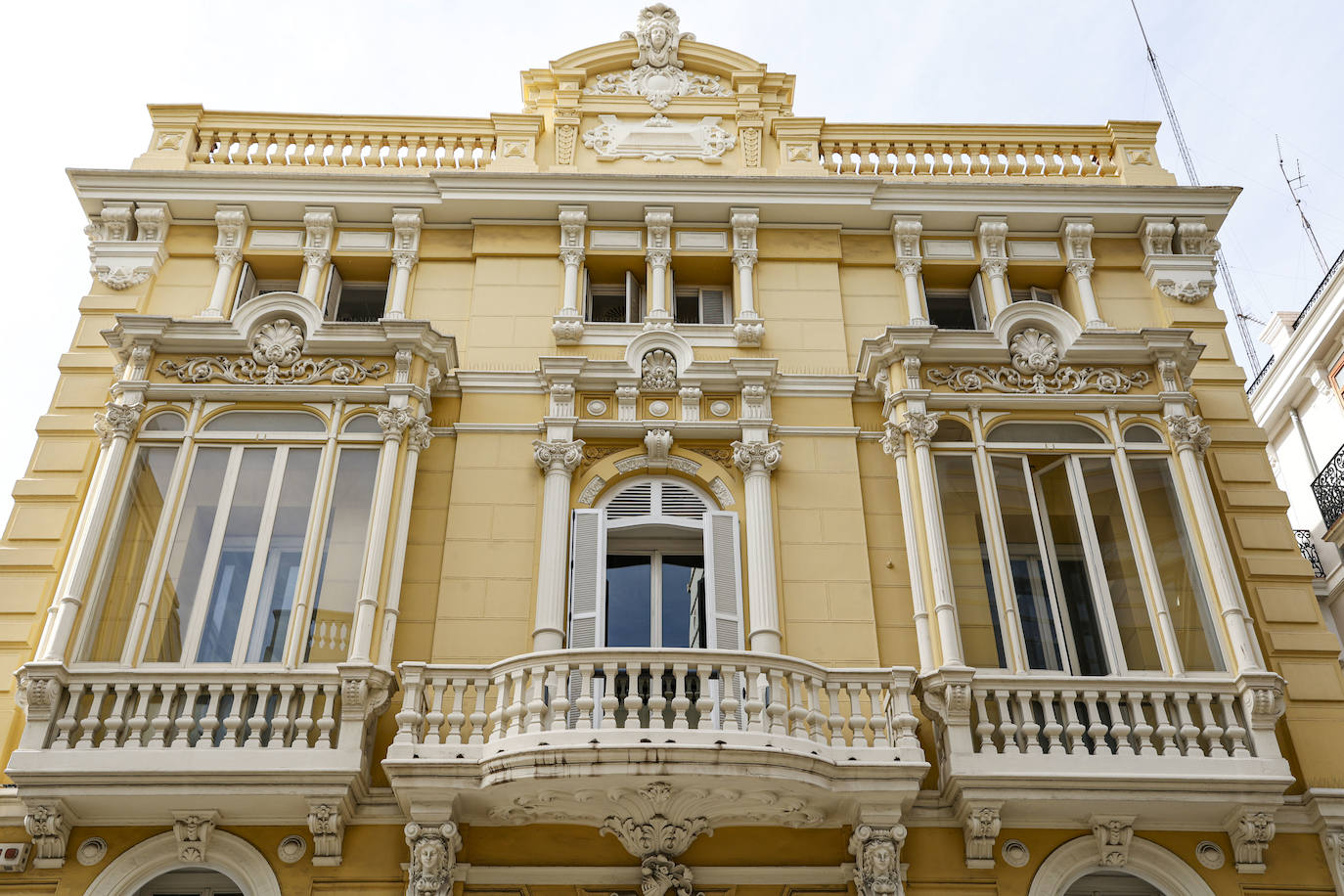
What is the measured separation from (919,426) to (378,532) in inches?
246

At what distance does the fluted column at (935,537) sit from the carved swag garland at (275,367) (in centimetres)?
633

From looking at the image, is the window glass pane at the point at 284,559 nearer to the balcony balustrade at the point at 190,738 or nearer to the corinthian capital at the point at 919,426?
the balcony balustrade at the point at 190,738

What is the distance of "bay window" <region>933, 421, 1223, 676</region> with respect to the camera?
521 inches

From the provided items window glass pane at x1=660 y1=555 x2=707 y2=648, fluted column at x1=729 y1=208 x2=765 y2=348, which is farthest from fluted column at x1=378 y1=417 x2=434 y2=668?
fluted column at x1=729 y1=208 x2=765 y2=348

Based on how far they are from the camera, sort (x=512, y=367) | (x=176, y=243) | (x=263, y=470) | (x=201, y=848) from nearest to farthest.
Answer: (x=201, y=848), (x=263, y=470), (x=512, y=367), (x=176, y=243)

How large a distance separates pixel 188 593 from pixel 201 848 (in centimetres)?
269

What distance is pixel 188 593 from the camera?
13.2m

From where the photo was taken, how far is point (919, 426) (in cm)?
1441

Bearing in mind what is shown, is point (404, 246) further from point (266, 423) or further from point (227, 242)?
point (266, 423)

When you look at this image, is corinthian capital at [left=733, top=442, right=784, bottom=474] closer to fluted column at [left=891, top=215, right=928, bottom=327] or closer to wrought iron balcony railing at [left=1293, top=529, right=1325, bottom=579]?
fluted column at [left=891, top=215, right=928, bottom=327]

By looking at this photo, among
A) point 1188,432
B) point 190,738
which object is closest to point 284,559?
point 190,738

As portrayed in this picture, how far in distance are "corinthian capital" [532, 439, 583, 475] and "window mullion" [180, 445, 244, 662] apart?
340 cm

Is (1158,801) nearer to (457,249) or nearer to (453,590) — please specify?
(453,590)

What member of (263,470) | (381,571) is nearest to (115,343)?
(263,470)
